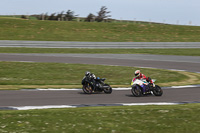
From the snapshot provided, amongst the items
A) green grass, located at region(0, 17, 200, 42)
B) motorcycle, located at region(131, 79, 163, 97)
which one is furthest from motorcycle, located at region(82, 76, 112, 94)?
green grass, located at region(0, 17, 200, 42)

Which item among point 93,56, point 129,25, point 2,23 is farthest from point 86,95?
point 129,25

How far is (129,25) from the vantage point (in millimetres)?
54750

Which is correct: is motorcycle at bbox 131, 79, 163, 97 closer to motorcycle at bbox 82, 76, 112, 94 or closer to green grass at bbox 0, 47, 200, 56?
motorcycle at bbox 82, 76, 112, 94

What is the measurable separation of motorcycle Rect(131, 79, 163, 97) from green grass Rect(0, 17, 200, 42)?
28896 mm

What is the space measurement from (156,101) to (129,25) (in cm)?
4189

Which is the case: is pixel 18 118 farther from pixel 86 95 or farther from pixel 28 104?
pixel 86 95

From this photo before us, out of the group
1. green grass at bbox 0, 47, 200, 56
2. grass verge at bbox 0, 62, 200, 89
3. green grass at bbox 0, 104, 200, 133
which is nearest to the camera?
green grass at bbox 0, 104, 200, 133

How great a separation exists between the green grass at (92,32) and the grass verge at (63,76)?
18.7m

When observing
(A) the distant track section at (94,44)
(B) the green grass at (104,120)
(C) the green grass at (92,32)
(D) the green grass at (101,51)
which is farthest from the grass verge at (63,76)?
(C) the green grass at (92,32)

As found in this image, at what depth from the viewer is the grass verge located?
59.7ft

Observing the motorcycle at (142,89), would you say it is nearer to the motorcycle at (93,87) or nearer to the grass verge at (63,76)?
the motorcycle at (93,87)

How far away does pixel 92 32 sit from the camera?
159ft

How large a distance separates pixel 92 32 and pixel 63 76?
92.0 ft

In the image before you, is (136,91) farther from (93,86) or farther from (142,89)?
(93,86)
